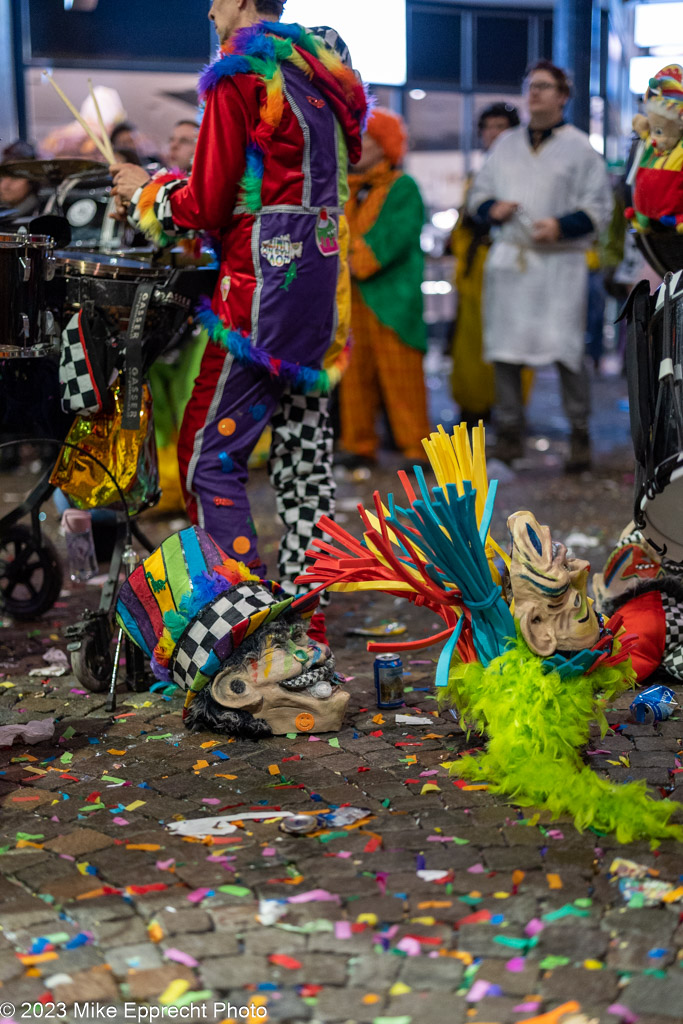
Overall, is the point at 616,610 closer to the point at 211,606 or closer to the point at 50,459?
the point at 211,606

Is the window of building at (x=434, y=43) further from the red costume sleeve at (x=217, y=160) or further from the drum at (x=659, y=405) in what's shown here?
the drum at (x=659, y=405)

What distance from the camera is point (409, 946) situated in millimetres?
2078

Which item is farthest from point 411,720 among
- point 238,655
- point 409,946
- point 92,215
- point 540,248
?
point 540,248

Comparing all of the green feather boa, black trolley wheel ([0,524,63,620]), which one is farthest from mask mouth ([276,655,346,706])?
black trolley wheel ([0,524,63,620])

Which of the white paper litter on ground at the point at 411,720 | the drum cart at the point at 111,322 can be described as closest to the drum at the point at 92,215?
the drum cart at the point at 111,322

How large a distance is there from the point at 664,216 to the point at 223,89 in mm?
1509

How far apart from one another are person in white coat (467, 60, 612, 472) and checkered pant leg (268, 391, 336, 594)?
3.23 metres

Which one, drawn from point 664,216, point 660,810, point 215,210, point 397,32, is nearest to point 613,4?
point 397,32

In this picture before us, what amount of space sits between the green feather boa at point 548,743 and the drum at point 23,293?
1.43 m

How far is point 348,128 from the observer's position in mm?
3648

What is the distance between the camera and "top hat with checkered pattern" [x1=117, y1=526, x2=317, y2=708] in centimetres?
304

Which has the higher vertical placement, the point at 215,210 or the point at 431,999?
the point at 215,210

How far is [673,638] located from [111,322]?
6.05ft

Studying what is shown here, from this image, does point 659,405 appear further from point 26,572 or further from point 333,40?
point 26,572
